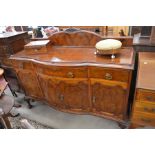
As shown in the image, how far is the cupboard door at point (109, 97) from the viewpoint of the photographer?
4.28ft

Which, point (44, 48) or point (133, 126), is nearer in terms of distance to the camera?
point (133, 126)

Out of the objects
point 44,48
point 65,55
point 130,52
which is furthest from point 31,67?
point 130,52

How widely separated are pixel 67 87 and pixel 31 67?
0.47 m

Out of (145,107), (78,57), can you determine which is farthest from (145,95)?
(78,57)

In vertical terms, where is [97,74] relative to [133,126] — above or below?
above

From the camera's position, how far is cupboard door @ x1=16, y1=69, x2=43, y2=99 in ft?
5.54

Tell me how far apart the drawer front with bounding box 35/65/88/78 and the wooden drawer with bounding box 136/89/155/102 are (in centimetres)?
48

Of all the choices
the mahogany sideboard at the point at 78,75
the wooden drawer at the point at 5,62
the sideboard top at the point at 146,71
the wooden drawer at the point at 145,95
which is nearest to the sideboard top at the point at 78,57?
the mahogany sideboard at the point at 78,75

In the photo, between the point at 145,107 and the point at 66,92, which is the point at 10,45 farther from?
the point at 145,107

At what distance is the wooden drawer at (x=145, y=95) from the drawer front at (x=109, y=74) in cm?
15

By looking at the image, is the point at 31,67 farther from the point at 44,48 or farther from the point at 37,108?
the point at 37,108

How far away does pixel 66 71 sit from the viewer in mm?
1381

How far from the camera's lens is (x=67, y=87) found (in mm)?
1489

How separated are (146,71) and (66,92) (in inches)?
31.1
